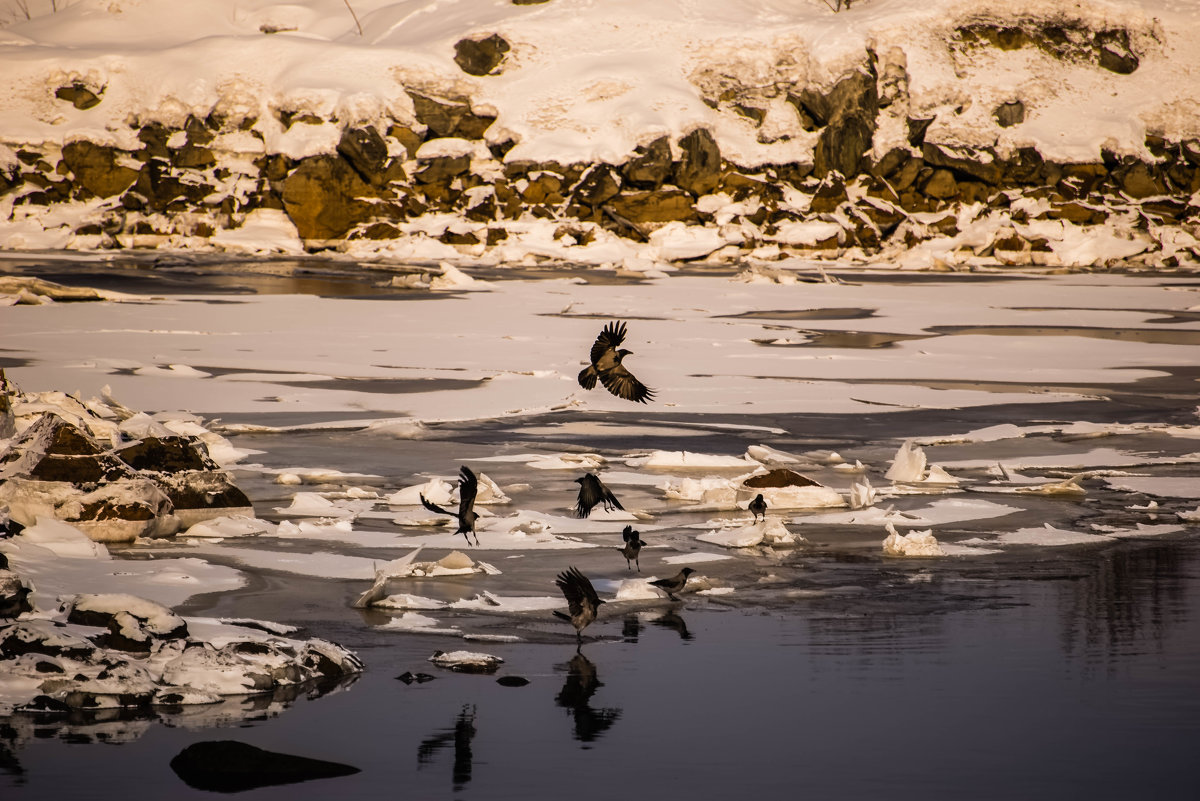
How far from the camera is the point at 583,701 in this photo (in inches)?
179

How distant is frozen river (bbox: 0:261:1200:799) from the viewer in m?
4.04

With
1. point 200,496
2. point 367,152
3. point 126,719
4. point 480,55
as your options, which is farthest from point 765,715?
point 480,55

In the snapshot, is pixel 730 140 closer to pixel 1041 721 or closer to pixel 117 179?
pixel 117 179

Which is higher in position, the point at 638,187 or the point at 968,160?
the point at 968,160

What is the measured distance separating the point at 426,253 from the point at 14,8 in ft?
183

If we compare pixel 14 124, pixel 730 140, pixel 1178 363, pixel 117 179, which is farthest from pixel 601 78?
pixel 1178 363

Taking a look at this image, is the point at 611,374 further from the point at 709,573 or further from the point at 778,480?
the point at 709,573

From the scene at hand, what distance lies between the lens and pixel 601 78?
179 feet

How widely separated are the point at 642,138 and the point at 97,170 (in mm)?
→ 19923

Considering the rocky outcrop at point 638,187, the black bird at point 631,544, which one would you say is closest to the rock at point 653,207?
the rocky outcrop at point 638,187

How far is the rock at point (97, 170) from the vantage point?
5247cm

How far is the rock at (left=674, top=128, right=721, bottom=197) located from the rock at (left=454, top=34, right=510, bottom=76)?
949 centimetres

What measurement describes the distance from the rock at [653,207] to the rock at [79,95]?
21.5m

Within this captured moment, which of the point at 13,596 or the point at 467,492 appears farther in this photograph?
the point at 467,492
